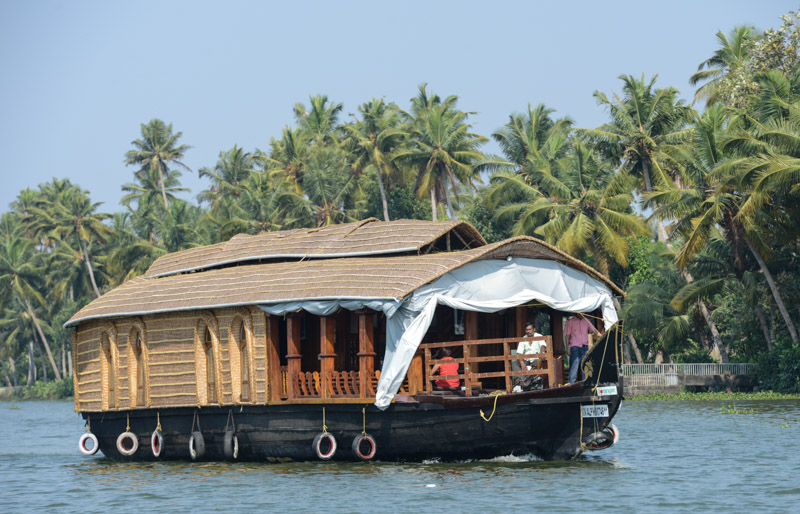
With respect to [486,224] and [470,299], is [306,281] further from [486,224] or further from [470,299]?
[486,224]

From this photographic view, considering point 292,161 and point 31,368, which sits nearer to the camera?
point 292,161

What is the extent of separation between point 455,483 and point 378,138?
39.8m

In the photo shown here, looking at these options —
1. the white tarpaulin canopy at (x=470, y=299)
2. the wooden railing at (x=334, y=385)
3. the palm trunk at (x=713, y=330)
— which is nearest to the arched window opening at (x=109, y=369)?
the wooden railing at (x=334, y=385)

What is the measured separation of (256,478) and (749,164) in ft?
60.9

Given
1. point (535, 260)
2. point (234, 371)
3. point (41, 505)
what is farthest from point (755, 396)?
point (41, 505)

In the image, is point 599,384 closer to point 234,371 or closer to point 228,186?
point 234,371

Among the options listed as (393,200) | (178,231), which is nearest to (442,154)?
(393,200)

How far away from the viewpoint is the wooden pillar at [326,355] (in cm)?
1622

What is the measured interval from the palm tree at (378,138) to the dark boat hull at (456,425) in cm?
3610

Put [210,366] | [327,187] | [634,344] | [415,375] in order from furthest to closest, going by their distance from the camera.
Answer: [327,187] < [634,344] < [210,366] < [415,375]

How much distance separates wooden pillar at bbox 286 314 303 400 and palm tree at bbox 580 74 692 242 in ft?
81.4

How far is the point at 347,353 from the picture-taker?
18.4 m

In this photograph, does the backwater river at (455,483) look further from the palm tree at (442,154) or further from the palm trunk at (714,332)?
the palm tree at (442,154)

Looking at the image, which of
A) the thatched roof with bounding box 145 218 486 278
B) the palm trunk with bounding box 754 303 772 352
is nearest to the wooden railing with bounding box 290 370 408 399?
the thatched roof with bounding box 145 218 486 278
